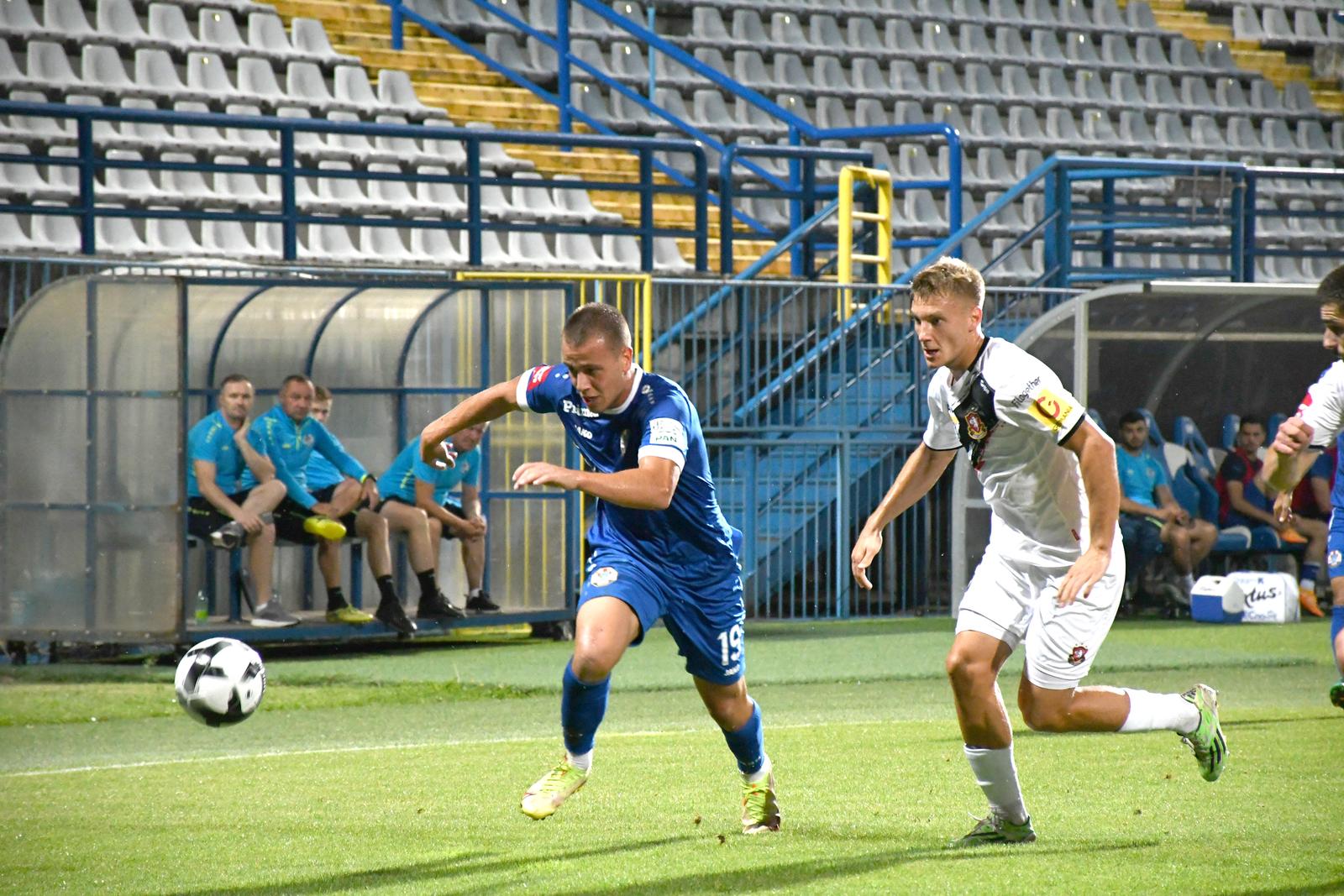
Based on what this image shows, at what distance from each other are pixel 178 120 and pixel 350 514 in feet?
9.84

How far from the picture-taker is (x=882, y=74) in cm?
2181

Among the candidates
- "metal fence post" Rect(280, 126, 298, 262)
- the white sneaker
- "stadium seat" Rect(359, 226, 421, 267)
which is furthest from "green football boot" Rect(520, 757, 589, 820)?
"stadium seat" Rect(359, 226, 421, 267)

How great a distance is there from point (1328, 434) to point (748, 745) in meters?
2.61

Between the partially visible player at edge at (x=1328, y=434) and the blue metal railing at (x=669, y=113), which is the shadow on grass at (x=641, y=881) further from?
the blue metal railing at (x=669, y=113)

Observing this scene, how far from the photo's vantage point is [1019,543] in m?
5.86

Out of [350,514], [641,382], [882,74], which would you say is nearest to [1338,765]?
[641,382]

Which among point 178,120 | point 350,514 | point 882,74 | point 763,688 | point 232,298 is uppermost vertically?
point 882,74

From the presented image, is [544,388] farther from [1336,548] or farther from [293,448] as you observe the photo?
[293,448]

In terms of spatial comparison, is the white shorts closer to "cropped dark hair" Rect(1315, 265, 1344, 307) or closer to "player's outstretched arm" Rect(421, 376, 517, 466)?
"cropped dark hair" Rect(1315, 265, 1344, 307)

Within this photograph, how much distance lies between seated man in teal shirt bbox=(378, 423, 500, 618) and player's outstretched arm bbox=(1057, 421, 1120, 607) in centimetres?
758

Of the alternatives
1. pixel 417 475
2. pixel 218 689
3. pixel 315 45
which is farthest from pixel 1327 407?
pixel 315 45

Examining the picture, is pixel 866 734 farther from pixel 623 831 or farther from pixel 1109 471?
pixel 1109 471

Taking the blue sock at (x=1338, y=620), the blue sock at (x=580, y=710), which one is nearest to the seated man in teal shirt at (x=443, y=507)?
the blue sock at (x=1338, y=620)

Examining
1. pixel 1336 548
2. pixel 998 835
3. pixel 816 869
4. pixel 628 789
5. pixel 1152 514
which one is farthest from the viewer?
pixel 1152 514
